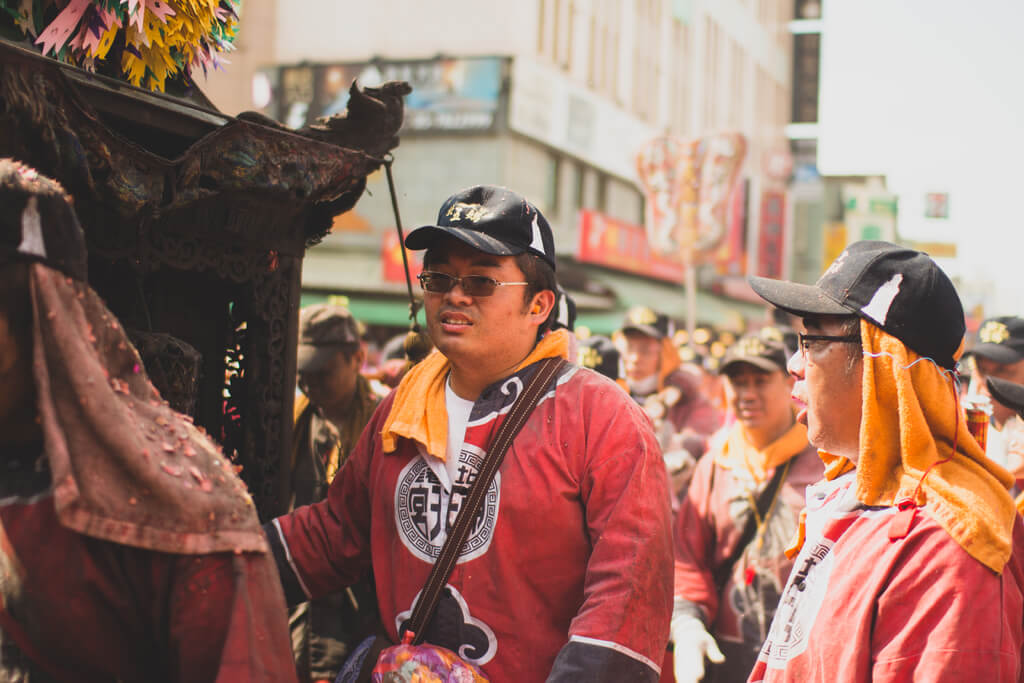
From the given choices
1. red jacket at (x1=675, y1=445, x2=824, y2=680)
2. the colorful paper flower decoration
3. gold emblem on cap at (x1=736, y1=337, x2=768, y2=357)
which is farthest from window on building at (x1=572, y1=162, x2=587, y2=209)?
the colorful paper flower decoration

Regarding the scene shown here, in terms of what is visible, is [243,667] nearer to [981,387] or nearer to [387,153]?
[387,153]

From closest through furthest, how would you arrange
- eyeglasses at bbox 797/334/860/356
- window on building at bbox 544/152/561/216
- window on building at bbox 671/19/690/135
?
eyeglasses at bbox 797/334/860/356 < window on building at bbox 544/152/561/216 < window on building at bbox 671/19/690/135

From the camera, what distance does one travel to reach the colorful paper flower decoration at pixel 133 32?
2932 millimetres

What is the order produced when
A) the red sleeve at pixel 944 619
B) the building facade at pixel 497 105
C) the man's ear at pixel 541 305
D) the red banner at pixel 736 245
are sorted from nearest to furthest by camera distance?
the red sleeve at pixel 944 619 < the man's ear at pixel 541 305 < the building facade at pixel 497 105 < the red banner at pixel 736 245

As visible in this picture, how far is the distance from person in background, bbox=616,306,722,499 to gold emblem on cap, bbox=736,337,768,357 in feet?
7.43

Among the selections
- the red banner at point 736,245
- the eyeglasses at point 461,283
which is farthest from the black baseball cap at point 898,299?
the red banner at point 736,245

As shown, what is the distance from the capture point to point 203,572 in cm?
171

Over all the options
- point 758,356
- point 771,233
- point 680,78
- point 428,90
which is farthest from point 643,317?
point 771,233

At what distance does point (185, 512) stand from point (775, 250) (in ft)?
128

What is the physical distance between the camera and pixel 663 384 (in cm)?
893

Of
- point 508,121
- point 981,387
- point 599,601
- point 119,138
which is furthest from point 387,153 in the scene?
point 508,121

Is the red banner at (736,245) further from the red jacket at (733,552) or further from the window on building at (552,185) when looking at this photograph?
the red jacket at (733,552)

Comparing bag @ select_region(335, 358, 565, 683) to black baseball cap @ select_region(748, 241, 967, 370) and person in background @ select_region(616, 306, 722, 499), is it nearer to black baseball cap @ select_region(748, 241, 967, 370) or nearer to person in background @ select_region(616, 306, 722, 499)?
black baseball cap @ select_region(748, 241, 967, 370)

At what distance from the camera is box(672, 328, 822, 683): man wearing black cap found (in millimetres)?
4637
